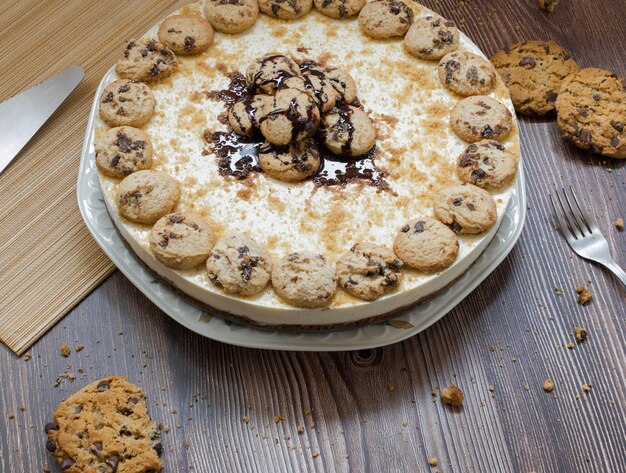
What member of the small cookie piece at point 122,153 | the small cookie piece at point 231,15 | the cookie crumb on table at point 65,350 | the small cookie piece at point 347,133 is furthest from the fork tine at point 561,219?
the cookie crumb on table at point 65,350

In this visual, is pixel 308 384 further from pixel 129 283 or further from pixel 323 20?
pixel 323 20

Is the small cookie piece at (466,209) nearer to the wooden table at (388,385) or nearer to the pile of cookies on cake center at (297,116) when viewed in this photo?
the pile of cookies on cake center at (297,116)

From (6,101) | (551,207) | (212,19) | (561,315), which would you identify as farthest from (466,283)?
(6,101)

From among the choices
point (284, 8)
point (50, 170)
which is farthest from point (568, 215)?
point (50, 170)

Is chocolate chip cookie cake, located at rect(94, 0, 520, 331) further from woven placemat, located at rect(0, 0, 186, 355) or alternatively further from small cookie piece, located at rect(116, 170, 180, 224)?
woven placemat, located at rect(0, 0, 186, 355)

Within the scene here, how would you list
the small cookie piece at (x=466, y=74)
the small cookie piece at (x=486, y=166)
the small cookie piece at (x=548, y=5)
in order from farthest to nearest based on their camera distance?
the small cookie piece at (x=548, y=5) → the small cookie piece at (x=466, y=74) → the small cookie piece at (x=486, y=166)

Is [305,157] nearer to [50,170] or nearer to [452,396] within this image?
[452,396]

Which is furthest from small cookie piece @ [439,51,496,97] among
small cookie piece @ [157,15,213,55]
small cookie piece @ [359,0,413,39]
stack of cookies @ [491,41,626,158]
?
small cookie piece @ [157,15,213,55]

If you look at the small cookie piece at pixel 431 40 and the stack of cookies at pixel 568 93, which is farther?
the stack of cookies at pixel 568 93
